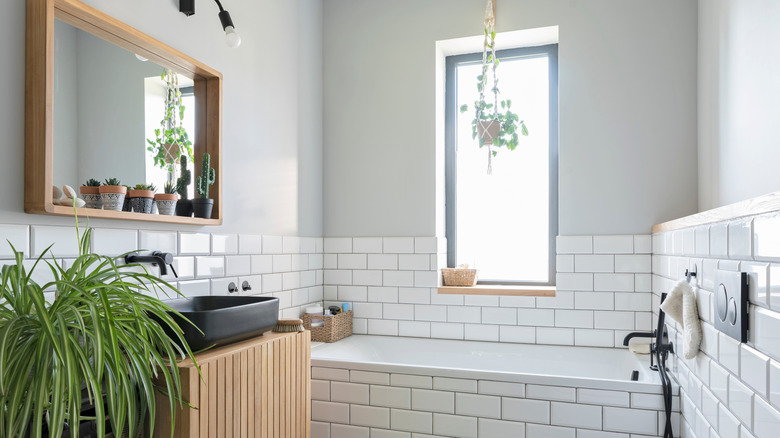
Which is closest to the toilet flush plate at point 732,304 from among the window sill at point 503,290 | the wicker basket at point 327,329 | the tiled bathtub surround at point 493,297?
the tiled bathtub surround at point 493,297

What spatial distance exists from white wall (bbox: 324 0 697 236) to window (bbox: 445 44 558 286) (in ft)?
0.98

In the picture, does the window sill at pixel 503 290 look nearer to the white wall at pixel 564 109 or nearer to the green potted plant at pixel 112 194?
the white wall at pixel 564 109

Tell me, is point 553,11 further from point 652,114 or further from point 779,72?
point 779,72

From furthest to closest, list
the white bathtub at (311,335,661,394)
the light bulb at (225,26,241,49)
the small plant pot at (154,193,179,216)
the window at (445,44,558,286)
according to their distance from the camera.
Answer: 1. the window at (445,44,558,286)
2. the white bathtub at (311,335,661,394)
3. the light bulb at (225,26,241,49)
4. the small plant pot at (154,193,179,216)

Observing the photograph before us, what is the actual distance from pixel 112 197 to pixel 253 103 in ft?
3.89

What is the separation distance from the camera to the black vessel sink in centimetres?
181

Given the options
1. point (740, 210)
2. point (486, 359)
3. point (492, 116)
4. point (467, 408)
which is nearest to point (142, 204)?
point (467, 408)

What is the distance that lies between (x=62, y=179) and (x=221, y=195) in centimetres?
83

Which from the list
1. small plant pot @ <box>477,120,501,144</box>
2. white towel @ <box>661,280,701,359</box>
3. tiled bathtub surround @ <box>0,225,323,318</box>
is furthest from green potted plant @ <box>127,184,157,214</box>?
small plant pot @ <box>477,120,501,144</box>

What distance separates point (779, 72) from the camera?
1.80 metres

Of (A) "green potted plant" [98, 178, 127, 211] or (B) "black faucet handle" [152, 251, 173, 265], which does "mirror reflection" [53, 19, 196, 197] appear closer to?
(A) "green potted plant" [98, 178, 127, 211]

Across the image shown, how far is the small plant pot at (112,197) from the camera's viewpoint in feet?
6.29

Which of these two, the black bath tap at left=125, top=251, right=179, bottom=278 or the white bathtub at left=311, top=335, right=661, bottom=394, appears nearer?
the black bath tap at left=125, top=251, right=179, bottom=278

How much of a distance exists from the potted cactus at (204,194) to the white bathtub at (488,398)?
1.01 metres
